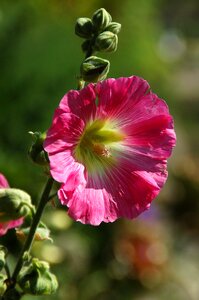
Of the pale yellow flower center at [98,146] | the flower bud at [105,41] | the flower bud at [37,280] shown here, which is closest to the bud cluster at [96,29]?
the flower bud at [105,41]

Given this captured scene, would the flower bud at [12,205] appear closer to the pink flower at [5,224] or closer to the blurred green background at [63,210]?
the pink flower at [5,224]

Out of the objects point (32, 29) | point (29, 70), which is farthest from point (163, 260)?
point (32, 29)

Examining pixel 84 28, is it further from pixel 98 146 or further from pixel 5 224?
pixel 5 224

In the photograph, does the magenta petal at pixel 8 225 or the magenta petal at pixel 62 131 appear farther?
the magenta petal at pixel 8 225

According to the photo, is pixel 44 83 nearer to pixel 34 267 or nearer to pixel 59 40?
pixel 59 40

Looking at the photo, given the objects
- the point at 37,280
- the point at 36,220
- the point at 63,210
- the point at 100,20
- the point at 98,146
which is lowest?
the point at 63,210

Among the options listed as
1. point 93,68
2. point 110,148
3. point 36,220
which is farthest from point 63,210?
point 93,68

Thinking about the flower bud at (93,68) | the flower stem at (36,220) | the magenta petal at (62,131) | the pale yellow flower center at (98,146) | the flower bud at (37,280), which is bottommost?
the flower bud at (37,280)
